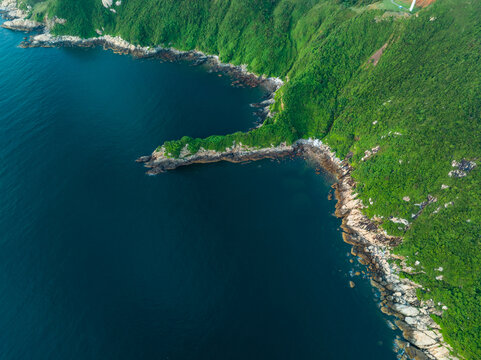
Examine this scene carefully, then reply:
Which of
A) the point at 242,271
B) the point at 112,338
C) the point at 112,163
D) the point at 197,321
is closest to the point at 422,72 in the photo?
the point at 242,271

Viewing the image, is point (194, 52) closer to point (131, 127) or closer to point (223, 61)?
point (223, 61)

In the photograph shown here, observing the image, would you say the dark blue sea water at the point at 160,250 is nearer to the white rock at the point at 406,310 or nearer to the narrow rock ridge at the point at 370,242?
the narrow rock ridge at the point at 370,242

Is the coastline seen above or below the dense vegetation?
below

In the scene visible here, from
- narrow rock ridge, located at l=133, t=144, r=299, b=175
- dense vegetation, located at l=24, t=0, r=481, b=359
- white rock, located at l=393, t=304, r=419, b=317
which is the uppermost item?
dense vegetation, located at l=24, t=0, r=481, b=359

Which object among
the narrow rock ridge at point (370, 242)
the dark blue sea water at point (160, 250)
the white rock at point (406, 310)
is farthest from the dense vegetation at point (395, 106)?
the dark blue sea water at point (160, 250)

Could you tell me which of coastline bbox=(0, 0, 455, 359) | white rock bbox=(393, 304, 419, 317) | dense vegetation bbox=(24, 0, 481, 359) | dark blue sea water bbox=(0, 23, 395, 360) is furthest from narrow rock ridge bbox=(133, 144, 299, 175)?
white rock bbox=(393, 304, 419, 317)

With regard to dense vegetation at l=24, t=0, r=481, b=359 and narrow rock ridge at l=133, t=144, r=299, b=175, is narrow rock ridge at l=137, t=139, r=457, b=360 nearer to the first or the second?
narrow rock ridge at l=133, t=144, r=299, b=175

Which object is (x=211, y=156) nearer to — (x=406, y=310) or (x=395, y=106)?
(x=395, y=106)
